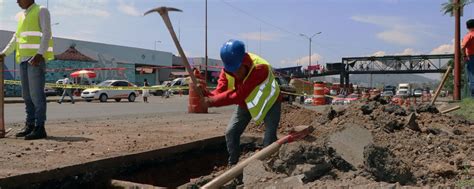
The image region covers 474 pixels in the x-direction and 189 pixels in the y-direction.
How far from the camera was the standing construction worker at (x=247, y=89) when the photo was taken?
433 cm

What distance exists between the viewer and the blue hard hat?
4273 mm

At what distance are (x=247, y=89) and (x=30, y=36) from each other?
285 cm

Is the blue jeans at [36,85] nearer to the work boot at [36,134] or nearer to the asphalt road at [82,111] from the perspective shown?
the work boot at [36,134]

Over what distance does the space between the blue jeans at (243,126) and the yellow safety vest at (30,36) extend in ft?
7.98

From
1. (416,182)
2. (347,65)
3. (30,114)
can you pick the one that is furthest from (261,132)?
(347,65)

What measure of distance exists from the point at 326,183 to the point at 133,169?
2.41 meters

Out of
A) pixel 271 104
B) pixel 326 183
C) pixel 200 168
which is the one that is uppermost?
pixel 271 104

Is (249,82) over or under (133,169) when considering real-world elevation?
over

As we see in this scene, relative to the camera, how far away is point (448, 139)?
5281 mm

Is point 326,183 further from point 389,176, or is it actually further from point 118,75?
point 118,75

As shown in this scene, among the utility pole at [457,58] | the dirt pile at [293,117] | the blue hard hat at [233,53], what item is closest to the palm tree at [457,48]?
the utility pole at [457,58]

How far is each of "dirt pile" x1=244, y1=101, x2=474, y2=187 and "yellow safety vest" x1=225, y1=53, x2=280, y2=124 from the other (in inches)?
20.6

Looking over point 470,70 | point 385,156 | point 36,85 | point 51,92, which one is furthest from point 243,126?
point 51,92

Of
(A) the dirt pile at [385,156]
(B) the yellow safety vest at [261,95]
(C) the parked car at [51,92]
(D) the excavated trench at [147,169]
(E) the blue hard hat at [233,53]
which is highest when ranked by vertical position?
(E) the blue hard hat at [233,53]
